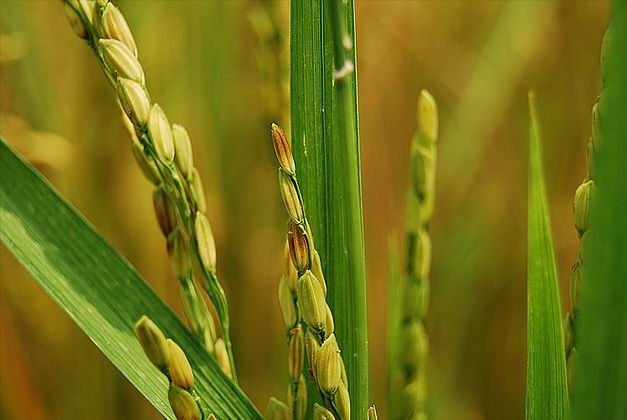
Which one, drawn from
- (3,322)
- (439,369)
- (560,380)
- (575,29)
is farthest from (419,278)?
(575,29)

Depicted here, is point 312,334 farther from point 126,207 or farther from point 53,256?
point 126,207

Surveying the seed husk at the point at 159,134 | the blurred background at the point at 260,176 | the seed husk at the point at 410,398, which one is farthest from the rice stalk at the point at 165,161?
the blurred background at the point at 260,176

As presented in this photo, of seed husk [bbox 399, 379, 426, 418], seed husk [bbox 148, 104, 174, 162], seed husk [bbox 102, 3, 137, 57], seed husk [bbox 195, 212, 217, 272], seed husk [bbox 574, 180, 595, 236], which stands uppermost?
seed husk [bbox 102, 3, 137, 57]

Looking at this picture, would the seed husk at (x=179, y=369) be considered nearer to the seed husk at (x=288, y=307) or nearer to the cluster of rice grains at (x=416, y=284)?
the seed husk at (x=288, y=307)

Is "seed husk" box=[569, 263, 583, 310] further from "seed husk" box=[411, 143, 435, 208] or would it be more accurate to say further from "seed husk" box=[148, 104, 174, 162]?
"seed husk" box=[148, 104, 174, 162]

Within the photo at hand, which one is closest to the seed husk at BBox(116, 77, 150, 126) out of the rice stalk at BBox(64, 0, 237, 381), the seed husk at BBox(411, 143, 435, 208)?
the rice stalk at BBox(64, 0, 237, 381)

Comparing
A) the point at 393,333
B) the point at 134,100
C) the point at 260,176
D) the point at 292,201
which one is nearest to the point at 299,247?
the point at 292,201

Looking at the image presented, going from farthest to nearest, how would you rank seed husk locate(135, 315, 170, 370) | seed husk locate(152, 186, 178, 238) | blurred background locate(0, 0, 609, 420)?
blurred background locate(0, 0, 609, 420)
seed husk locate(152, 186, 178, 238)
seed husk locate(135, 315, 170, 370)
